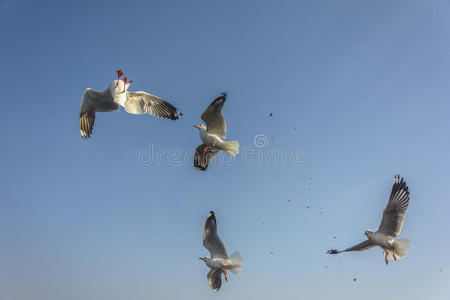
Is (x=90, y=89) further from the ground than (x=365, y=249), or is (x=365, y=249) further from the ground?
(x=90, y=89)

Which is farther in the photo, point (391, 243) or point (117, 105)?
point (391, 243)

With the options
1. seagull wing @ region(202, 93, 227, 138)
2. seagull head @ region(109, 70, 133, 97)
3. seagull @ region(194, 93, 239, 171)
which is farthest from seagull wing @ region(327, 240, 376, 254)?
seagull head @ region(109, 70, 133, 97)

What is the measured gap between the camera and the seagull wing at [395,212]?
9219mm

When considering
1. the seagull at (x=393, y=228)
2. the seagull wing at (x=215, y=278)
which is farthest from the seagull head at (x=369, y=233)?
the seagull wing at (x=215, y=278)

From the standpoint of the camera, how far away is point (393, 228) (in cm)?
930

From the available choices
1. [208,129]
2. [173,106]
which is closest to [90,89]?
[173,106]

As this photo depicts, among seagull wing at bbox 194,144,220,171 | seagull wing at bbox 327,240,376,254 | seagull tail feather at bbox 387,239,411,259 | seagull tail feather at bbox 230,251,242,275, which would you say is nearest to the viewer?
seagull wing at bbox 194,144,220,171

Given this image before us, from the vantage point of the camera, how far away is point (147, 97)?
7875mm

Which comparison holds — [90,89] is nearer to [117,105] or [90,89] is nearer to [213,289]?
[117,105]

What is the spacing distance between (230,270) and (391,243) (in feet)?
15.7

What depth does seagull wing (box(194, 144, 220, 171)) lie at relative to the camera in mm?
8633

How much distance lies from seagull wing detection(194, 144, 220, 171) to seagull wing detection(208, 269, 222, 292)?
332 centimetres

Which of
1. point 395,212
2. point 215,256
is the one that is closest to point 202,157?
point 215,256

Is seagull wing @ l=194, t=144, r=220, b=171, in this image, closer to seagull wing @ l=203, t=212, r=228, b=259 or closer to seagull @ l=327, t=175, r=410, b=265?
seagull wing @ l=203, t=212, r=228, b=259
